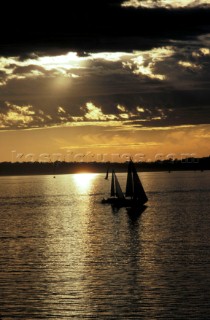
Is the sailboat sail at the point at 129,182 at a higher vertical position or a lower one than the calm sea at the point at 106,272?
higher

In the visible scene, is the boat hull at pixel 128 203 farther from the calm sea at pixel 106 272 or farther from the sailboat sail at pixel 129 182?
the calm sea at pixel 106 272

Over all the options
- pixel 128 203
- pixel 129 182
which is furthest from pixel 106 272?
pixel 128 203

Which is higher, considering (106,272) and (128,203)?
(128,203)

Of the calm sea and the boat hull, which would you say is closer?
the calm sea

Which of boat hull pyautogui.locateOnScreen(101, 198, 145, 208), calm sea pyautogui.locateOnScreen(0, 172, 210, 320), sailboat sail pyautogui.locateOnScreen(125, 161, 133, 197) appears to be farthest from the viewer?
boat hull pyautogui.locateOnScreen(101, 198, 145, 208)

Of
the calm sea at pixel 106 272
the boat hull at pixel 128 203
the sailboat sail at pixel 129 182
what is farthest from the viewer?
the boat hull at pixel 128 203

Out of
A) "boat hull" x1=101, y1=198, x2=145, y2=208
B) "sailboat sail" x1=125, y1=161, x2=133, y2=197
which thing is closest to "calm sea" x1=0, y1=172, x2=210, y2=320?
"sailboat sail" x1=125, y1=161, x2=133, y2=197

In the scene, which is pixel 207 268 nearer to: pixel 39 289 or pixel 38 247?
pixel 39 289

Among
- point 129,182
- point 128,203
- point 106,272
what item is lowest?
point 106,272

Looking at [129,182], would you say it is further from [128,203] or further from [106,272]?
[106,272]

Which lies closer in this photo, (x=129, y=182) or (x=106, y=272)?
(x=106, y=272)

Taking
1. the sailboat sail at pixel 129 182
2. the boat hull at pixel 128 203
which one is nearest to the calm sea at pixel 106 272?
the sailboat sail at pixel 129 182

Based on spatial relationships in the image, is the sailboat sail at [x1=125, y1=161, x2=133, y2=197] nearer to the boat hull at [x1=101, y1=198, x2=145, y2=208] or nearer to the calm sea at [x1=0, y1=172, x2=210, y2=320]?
the boat hull at [x1=101, y1=198, x2=145, y2=208]

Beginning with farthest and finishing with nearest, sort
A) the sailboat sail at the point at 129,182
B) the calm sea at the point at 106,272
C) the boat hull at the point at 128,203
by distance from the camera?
the boat hull at the point at 128,203 < the sailboat sail at the point at 129,182 < the calm sea at the point at 106,272
